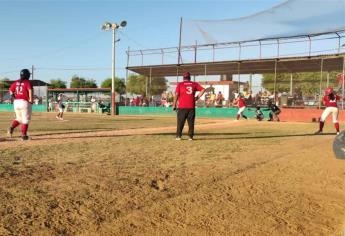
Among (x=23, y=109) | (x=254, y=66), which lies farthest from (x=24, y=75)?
(x=254, y=66)

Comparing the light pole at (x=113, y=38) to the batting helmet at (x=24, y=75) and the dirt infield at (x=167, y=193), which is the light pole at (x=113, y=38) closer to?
the batting helmet at (x=24, y=75)

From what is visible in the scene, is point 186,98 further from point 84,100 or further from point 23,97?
point 84,100

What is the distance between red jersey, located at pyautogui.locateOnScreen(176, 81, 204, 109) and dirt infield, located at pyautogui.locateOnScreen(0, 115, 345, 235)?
353 cm

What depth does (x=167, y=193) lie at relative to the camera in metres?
5.02

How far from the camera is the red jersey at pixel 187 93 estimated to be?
11.7 m

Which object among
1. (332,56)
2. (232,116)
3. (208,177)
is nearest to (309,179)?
(208,177)

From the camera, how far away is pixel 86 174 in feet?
19.1

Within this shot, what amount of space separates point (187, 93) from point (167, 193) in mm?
6854

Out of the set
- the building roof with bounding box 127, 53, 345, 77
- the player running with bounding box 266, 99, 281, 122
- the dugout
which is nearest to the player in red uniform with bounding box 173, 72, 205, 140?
the player running with bounding box 266, 99, 281, 122

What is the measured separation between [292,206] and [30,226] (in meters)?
2.58

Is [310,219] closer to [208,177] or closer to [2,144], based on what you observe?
[208,177]

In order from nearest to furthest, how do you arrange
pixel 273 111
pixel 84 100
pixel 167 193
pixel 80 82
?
pixel 167 193
pixel 273 111
pixel 84 100
pixel 80 82

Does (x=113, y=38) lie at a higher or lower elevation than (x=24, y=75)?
higher

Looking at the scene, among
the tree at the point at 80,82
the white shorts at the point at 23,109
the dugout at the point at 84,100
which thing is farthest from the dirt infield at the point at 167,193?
the tree at the point at 80,82
